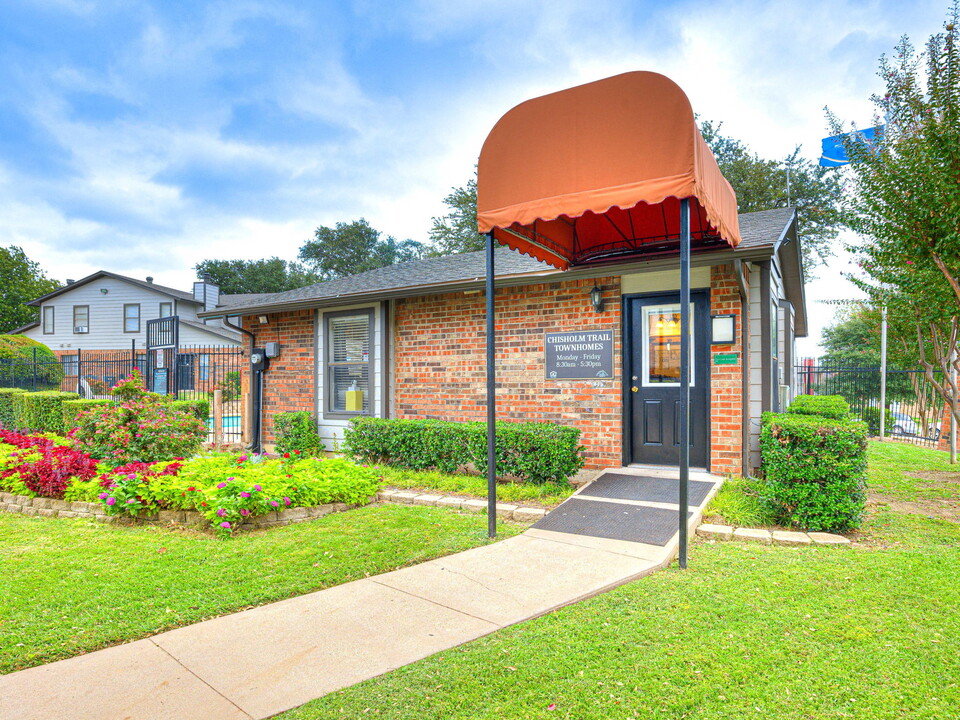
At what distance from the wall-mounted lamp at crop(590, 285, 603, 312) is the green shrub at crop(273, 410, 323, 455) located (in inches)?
195

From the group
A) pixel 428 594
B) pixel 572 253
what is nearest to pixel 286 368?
pixel 572 253

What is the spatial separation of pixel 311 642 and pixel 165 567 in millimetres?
1773

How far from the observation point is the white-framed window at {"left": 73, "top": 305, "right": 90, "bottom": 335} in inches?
1089

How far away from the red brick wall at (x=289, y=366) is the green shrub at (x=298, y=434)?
1.23ft

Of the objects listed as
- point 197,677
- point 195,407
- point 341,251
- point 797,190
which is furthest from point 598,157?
point 341,251

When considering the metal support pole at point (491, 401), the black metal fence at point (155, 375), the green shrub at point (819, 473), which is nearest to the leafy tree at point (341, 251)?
the black metal fence at point (155, 375)

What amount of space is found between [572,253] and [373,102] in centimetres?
1062

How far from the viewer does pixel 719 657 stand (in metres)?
2.57

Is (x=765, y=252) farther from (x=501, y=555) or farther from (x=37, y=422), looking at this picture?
(x=37, y=422)

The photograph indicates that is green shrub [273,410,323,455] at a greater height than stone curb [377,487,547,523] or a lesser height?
greater

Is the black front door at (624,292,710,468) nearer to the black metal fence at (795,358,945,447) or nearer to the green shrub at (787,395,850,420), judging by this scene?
the green shrub at (787,395,850,420)

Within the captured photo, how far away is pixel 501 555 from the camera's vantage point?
13.7 feet

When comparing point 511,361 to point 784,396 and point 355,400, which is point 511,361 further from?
point 784,396

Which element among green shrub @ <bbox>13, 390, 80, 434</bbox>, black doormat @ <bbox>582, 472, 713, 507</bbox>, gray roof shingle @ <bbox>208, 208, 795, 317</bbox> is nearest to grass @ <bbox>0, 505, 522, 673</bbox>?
black doormat @ <bbox>582, 472, 713, 507</bbox>
